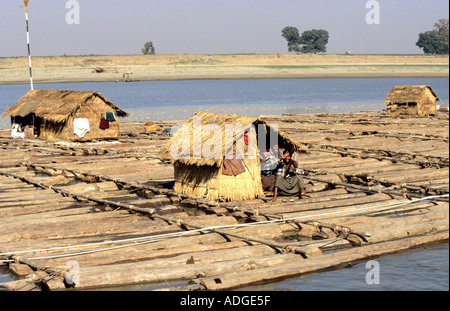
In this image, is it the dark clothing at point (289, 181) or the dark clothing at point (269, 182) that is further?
the dark clothing at point (269, 182)

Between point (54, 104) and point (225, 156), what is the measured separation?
15.2 meters

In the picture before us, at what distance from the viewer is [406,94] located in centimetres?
3656

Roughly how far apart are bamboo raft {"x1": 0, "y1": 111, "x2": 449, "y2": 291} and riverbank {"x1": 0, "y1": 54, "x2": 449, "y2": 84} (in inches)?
3166

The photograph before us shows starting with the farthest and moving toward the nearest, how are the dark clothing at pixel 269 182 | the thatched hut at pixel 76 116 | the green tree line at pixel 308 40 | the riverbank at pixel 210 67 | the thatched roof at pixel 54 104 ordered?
the green tree line at pixel 308 40 < the riverbank at pixel 210 67 < the thatched hut at pixel 76 116 < the thatched roof at pixel 54 104 < the dark clothing at pixel 269 182

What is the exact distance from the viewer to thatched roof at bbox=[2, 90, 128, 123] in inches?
1019

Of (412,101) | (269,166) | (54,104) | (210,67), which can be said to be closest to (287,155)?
(269,166)

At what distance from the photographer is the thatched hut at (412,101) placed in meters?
36.0

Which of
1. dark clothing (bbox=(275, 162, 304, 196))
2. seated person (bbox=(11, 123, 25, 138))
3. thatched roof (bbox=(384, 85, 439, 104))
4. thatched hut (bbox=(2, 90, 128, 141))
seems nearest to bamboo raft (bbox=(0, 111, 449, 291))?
A: dark clothing (bbox=(275, 162, 304, 196))

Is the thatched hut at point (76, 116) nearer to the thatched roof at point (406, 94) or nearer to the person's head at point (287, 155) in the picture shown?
the person's head at point (287, 155)

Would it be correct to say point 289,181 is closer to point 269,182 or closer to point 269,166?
point 269,182

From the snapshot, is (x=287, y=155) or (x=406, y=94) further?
(x=406, y=94)

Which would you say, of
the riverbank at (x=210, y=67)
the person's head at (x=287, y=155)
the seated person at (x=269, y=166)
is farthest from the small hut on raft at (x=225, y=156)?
the riverbank at (x=210, y=67)

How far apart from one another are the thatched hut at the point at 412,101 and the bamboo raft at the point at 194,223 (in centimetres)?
1542

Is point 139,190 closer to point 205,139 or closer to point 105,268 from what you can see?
point 205,139
